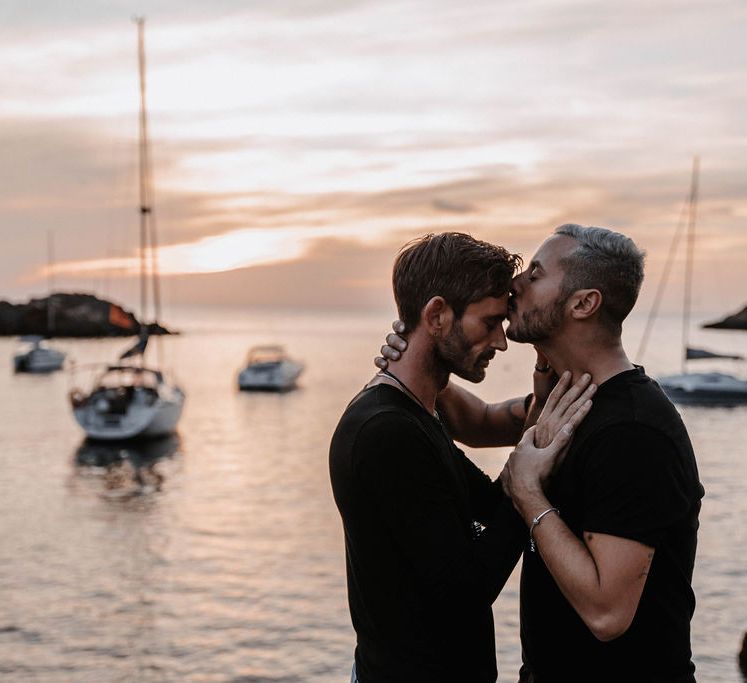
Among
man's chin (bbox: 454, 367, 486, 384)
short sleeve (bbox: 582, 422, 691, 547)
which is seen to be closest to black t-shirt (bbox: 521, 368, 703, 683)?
short sleeve (bbox: 582, 422, 691, 547)

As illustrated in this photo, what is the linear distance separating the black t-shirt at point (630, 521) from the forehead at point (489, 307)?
39cm

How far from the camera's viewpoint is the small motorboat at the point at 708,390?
188ft

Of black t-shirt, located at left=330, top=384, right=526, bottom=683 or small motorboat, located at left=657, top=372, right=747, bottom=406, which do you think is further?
small motorboat, located at left=657, top=372, right=747, bottom=406

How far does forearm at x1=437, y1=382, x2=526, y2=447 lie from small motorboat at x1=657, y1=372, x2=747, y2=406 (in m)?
55.3

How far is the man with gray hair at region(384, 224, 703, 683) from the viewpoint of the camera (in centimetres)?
276

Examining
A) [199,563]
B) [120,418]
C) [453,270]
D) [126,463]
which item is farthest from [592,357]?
[120,418]

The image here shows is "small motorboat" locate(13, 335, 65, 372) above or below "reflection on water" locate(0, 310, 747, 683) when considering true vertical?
below

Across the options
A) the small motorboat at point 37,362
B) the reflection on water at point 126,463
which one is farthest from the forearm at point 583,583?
the small motorboat at point 37,362

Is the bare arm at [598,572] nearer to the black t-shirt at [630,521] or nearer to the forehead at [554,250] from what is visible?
the black t-shirt at [630,521]

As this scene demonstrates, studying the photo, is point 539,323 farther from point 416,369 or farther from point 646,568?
point 646,568

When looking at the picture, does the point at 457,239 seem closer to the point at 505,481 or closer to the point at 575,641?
the point at 505,481

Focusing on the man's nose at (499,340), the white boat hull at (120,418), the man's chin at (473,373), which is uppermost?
the man's nose at (499,340)

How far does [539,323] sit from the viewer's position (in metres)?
3.07

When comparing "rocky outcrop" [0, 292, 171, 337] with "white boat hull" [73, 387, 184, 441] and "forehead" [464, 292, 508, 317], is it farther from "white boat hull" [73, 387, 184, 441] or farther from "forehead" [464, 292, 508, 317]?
"forehead" [464, 292, 508, 317]
